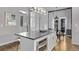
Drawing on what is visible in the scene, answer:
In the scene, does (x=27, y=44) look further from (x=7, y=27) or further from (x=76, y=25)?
(x=76, y=25)

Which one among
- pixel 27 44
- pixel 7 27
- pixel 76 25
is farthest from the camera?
pixel 76 25

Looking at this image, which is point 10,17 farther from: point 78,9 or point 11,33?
point 78,9

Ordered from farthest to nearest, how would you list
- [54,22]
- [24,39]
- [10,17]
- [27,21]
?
1. [54,22]
2. [27,21]
3. [10,17]
4. [24,39]

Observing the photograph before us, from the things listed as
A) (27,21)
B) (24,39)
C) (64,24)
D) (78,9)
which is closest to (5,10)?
(27,21)

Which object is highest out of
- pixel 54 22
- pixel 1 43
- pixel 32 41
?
pixel 54 22

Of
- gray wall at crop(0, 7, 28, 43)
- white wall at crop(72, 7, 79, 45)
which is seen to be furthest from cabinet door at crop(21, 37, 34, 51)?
white wall at crop(72, 7, 79, 45)

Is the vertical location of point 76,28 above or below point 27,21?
below

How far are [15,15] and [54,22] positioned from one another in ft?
19.4

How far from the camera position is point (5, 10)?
18.3 ft

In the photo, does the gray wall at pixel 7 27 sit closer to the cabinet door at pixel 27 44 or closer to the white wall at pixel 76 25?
the cabinet door at pixel 27 44

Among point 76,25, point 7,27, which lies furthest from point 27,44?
point 76,25

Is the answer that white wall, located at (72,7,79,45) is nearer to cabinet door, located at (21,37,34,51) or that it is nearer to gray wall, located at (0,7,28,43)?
gray wall, located at (0,7,28,43)

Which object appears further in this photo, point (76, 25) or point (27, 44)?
point (76, 25)

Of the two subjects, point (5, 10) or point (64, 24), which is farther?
point (64, 24)
